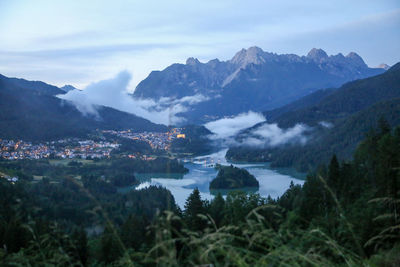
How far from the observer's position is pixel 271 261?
156 centimetres

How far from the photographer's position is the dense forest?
160 cm

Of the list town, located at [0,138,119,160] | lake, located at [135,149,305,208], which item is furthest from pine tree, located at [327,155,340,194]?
town, located at [0,138,119,160]

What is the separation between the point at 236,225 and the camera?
2.84 m

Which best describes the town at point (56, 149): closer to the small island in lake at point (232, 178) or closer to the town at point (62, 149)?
the town at point (62, 149)

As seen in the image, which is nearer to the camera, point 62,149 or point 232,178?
point 232,178

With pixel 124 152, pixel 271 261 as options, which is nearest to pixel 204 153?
pixel 124 152

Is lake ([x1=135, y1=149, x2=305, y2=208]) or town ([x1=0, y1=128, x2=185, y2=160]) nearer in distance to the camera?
lake ([x1=135, y1=149, x2=305, y2=208])

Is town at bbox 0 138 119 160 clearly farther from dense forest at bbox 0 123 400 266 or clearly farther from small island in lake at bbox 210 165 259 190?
small island in lake at bbox 210 165 259 190

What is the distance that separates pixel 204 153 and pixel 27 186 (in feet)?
145

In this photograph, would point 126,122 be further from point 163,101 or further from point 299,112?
point 163,101

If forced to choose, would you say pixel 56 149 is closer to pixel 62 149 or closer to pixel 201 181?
pixel 62 149

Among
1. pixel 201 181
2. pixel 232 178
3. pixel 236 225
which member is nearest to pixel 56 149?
pixel 201 181

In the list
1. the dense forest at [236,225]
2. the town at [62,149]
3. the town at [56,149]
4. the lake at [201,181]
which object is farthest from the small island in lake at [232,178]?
the town at [56,149]

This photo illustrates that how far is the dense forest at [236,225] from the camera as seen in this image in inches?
62.9
